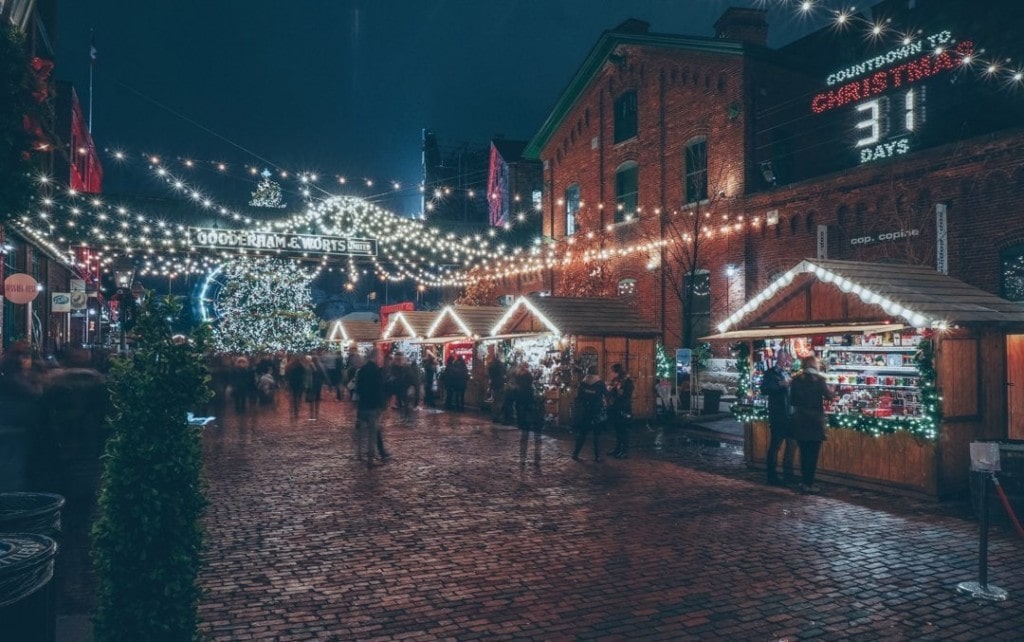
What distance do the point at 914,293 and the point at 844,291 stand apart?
89cm

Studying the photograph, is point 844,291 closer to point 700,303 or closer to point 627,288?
point 700,303

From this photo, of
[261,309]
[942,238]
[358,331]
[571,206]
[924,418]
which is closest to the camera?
[924,418]

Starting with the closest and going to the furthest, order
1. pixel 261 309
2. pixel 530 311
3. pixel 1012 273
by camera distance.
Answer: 1. pixel 1012 273
2. pixel 530 311
3. pixel 261 309

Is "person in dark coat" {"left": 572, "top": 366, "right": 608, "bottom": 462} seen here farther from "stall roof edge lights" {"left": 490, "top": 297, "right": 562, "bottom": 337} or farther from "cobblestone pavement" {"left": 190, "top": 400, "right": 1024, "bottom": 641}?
"stall roof edge lights" {"left": 490, "top": 297, "right": 562, "bottom": 337}

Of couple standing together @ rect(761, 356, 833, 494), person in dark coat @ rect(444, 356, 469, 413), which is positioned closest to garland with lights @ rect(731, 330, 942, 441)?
couple standing together @ rect(761, 356, 833, 494)

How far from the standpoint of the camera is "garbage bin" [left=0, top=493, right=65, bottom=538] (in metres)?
4.05

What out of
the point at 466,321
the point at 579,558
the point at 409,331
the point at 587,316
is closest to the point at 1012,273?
the point at 587,316

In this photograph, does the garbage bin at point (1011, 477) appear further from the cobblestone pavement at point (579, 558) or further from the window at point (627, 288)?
the window at point (627, 288)

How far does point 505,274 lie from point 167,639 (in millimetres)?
27711

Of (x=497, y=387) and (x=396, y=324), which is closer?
(x=497, y=387)

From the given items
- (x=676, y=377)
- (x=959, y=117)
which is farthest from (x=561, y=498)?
(x=959, y=117)

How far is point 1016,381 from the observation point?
11.9 metres

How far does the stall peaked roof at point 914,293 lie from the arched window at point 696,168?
1133 cm

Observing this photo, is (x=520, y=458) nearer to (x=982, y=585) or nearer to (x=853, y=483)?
(x=853, y=483)
